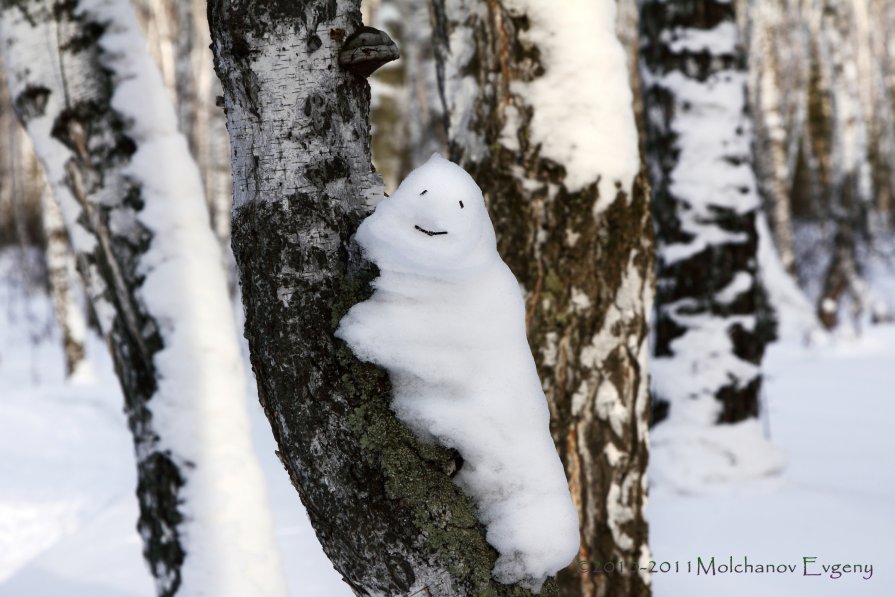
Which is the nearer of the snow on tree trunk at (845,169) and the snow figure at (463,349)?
the snow figure at (463,349)

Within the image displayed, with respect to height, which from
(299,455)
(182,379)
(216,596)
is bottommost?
(216,596)

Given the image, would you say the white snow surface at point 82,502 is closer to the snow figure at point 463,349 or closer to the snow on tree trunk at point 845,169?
the snow figure at point 463,349

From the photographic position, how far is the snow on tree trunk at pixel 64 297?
25.5 feet

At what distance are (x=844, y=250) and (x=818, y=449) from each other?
492cm

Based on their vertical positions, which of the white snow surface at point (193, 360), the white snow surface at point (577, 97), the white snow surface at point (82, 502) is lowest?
the white snow surface at point (82, 502)

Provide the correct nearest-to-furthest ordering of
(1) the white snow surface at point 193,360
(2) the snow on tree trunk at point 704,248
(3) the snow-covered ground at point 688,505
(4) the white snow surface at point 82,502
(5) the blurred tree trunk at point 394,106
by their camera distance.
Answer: (1) the white snow surface at point 193,360 → (3) the snow-covered ground at point 688,505 → (4) the white snow surface at point 82,502 → (2) the snow on tree trunk at point 704,248 → (5) the blurred tree trunk at point 394,106

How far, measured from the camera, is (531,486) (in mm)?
1105

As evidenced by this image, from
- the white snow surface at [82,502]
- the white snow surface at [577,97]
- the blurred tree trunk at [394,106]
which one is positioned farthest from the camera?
the blurred tree trunk at [394,106]

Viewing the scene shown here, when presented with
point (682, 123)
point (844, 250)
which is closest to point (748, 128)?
point (682, 123)

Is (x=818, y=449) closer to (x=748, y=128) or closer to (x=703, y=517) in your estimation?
(x=703, y=517)

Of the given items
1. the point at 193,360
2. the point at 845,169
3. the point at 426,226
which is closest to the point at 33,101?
the point at 193,360

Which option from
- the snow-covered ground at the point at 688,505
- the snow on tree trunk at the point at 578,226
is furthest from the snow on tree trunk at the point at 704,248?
the snow on tree trunk at the point at 578,226

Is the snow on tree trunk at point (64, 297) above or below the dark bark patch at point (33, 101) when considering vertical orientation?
below

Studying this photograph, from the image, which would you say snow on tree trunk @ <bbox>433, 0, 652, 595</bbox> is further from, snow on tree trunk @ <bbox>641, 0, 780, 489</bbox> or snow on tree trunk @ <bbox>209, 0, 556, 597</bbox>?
snow on tree trunk @ <bbox>641, 0, 780, 489</bbox>
